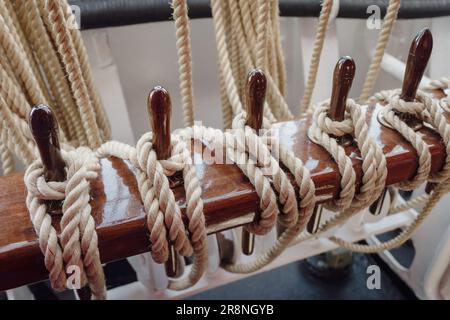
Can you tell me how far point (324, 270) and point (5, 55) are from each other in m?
1.06

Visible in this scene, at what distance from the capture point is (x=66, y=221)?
339 millimetres

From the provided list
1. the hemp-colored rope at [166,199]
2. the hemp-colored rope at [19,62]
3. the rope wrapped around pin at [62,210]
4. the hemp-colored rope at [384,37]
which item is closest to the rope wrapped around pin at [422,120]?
the hemp-colored rope at [384,37]

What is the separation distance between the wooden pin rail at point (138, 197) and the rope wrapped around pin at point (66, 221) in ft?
0.04

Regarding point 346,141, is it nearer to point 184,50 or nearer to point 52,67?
point 184,50

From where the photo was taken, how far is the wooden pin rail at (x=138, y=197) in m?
0.35

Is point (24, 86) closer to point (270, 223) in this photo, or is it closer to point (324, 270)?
point (270, 223)

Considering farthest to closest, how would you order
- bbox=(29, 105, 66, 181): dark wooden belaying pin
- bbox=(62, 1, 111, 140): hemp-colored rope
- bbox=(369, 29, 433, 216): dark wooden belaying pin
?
bbox=(62, 1, 111, 140): hemp-colored rope, bbox=(369, 29, 433, 216): dark wooden belaying pin, bbox=(29, 105, 66, 181): dark wooden belaying pin

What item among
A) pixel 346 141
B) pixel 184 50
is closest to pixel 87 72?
pixel 184 50

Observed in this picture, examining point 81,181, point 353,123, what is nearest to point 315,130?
point 353,123

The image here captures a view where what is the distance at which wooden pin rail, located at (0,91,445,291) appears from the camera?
13.8 inches

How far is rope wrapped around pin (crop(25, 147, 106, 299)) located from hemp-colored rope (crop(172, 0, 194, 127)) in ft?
0.70

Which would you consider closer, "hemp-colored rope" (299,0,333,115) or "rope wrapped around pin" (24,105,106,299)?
"rope wrapped around pin" (24,105,106,299)

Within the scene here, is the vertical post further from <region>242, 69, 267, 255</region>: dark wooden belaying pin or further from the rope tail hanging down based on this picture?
<region>242, 69, 267, 255</region>: dark wooden belaying pin

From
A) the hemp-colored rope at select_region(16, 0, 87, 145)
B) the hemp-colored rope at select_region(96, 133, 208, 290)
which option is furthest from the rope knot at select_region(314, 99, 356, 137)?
the hemp-colored rope at select_region(16, 0, 87, 145)
